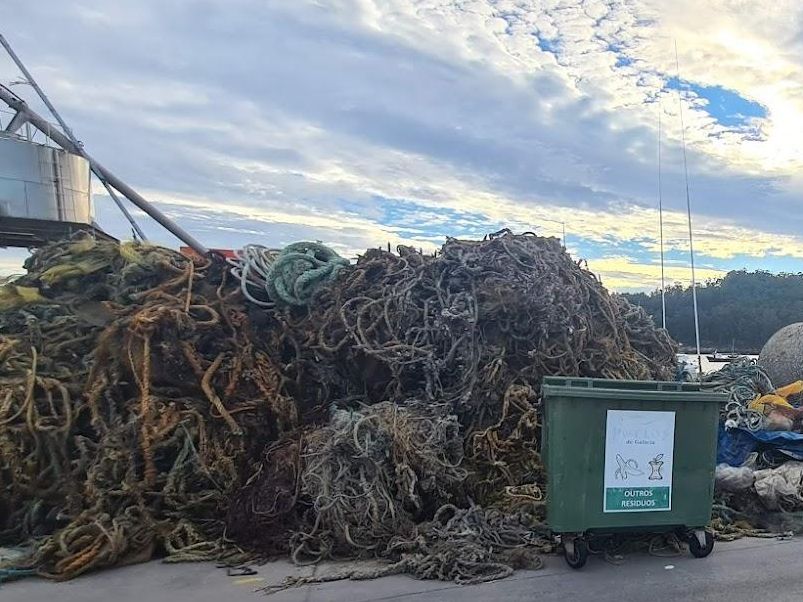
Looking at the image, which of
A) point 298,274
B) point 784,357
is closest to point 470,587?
point 298,274

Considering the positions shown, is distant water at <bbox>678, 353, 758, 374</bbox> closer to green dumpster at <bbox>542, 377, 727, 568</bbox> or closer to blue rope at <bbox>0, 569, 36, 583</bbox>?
green dumpster at <bbox>542, 377, 727, 568</bbox>

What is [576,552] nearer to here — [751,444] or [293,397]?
[751,444]

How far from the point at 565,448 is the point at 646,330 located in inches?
144

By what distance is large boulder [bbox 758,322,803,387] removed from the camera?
1001 centimetres

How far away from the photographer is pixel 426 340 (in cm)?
616

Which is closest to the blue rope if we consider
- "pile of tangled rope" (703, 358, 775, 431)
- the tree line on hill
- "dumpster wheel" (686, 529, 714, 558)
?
"dumpster wheel" (686, 529, 714, 558)

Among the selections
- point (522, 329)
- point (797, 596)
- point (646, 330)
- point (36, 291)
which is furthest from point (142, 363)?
point (646, 330)

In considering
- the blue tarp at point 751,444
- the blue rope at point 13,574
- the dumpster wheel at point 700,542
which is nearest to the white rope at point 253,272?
the blue rope at point 13,574

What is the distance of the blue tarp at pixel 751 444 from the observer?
5.93 m

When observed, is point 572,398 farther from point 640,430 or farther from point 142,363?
point 142,363

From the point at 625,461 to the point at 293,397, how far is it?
292cm

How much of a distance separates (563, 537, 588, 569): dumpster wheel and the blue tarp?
243 centimetres

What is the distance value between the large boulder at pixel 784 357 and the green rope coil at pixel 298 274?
23.5 feet

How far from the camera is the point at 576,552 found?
4.45 meters
